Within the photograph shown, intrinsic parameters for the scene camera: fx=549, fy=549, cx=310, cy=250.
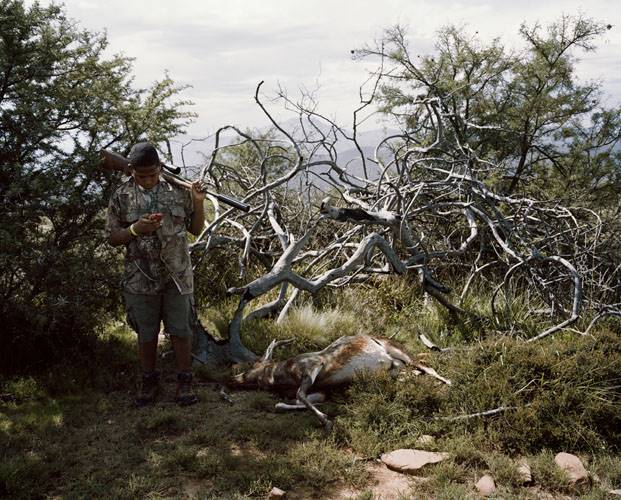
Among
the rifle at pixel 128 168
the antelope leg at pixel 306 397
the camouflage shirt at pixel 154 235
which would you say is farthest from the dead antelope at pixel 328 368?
the rifle at pixel 128 168

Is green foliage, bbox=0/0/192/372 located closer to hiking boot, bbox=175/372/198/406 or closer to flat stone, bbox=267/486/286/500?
hiking boot, bbox=175/372/198/406

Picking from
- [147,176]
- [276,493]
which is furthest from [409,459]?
[147,176]

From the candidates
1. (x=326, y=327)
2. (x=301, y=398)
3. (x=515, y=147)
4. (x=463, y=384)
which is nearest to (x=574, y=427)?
(x=463, y=384)

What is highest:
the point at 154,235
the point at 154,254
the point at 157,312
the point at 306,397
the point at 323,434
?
the point at 154,235

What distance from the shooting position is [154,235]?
4109 millimetres

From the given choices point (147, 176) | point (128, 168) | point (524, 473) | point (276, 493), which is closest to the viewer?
point (276, 493)

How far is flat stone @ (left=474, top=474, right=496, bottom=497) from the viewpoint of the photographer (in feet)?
10.4

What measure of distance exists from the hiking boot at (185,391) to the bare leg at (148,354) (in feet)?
0.82

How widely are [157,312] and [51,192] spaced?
1.27 metres

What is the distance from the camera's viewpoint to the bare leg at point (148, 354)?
14.1ft

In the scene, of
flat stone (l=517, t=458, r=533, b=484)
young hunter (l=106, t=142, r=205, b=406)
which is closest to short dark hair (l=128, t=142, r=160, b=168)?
young hunter (l=106, t=142, r=205, b=406)

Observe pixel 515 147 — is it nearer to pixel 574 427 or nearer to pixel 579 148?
pixel 579 148

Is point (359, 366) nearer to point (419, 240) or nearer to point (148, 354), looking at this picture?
point (148, 354)

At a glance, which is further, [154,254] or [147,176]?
[154,254]
